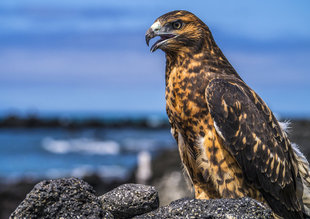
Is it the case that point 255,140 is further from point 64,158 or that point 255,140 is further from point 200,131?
point 64,158

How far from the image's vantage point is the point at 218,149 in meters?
4.48

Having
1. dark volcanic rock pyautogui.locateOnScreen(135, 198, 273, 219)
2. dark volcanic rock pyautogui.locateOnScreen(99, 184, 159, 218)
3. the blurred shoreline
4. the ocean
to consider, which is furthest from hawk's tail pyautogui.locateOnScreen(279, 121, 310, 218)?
the blurred shoreline

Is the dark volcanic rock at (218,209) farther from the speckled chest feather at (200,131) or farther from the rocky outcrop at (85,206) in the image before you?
the speckled chest feather at (200,131)

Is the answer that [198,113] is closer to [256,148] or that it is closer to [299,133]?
[256,148]

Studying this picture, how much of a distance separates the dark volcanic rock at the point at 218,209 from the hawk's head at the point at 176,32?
5.29 ft

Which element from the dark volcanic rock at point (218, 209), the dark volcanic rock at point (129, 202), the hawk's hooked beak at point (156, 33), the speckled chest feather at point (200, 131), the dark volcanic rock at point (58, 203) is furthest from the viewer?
the hawk's hooked beak at point (156, 33)

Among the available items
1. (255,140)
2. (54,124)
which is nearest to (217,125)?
(255,140)

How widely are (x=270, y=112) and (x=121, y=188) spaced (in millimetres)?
1846

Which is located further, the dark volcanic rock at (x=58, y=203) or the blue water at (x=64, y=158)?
the blue water at (x=64, y=158)

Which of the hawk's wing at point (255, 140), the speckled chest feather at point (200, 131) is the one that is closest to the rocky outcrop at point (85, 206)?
the speckled chest feather at point (200, 131)

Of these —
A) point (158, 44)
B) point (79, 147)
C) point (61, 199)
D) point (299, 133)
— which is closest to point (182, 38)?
point (158, 44)

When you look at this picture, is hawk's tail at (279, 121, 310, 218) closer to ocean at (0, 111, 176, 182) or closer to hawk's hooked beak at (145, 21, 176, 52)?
hawk's hooked beak at (145, 21, 176, 52)

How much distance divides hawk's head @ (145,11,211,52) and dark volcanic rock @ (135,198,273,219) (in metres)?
1.61

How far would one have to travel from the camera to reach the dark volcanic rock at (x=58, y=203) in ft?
12.1
